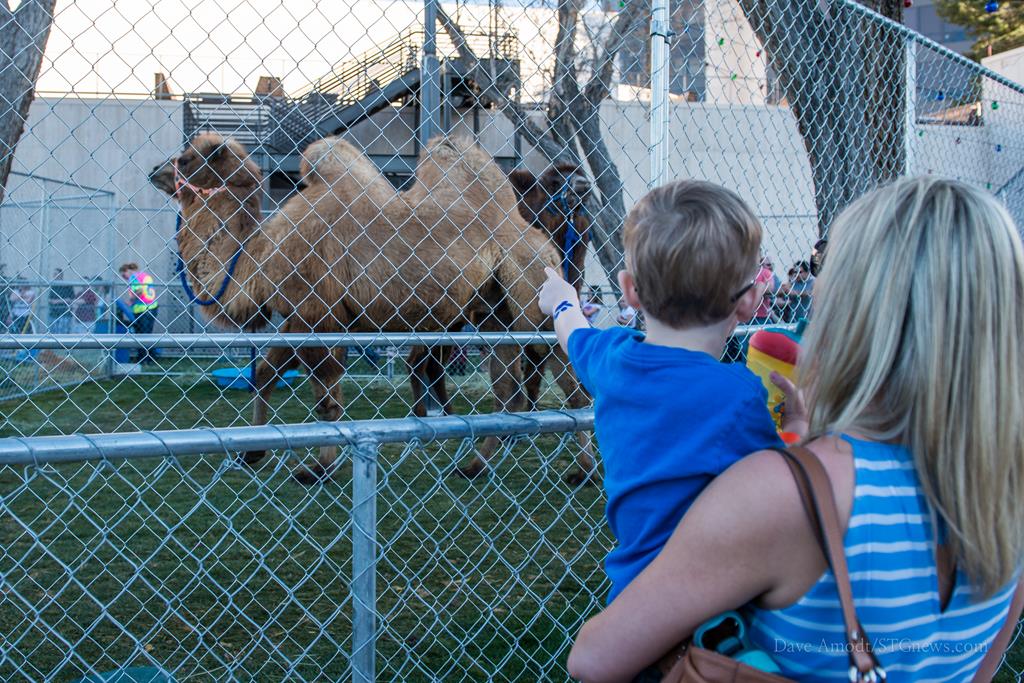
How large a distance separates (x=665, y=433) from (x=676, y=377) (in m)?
0.09

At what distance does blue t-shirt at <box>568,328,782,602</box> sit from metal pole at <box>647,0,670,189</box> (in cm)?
163

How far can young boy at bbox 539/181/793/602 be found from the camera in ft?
4.54

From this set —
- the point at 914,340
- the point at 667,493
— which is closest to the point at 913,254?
the point at 914,340

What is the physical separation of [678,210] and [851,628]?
27.5 inches

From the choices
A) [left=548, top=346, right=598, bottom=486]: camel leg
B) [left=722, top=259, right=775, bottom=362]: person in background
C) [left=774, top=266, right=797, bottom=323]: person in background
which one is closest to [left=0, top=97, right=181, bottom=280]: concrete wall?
[left=548, top=346, right=598, bottom=486]: camel leg

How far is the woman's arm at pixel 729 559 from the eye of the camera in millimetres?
1188

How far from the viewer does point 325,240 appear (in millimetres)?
6016

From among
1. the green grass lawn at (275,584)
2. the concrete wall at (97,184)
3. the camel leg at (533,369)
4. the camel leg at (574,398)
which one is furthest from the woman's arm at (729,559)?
the concrete wall at (97,184)

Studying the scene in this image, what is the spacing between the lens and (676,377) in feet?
4.66

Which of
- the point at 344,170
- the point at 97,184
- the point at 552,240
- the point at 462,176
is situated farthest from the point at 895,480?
the point at 97,184

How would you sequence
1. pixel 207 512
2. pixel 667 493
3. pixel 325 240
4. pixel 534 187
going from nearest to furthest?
1. pixel 667 493
2. pixel 207 512
3. pixel 325 240
4. pixel 534 187

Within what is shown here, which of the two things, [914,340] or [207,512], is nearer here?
[914,340]

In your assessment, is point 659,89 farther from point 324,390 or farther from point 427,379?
point 427,379

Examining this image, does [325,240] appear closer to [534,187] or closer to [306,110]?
[534,187]
